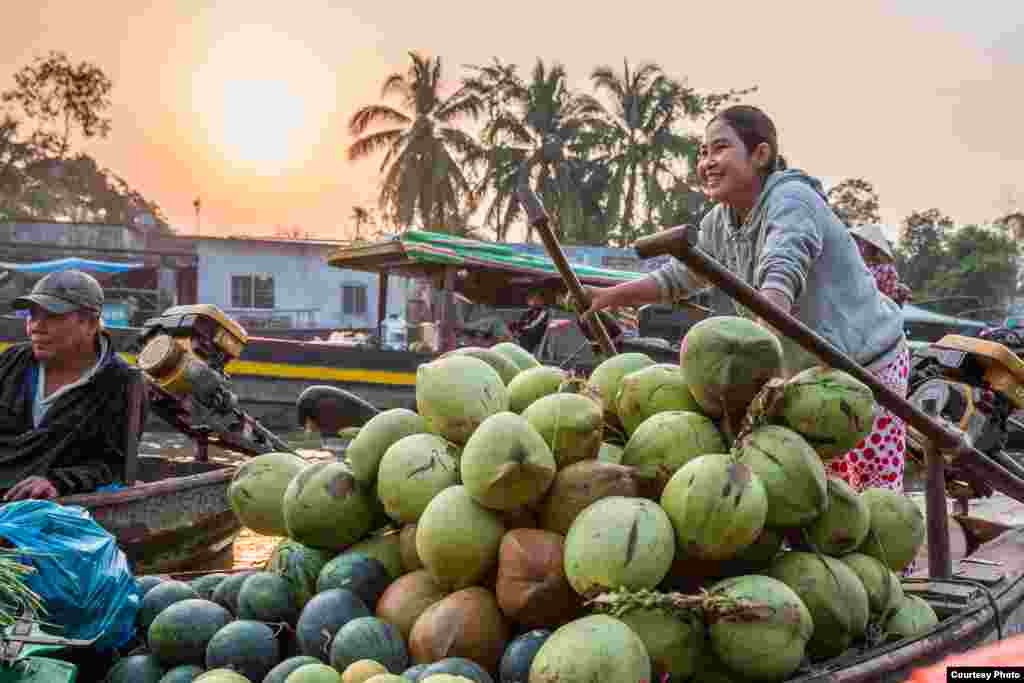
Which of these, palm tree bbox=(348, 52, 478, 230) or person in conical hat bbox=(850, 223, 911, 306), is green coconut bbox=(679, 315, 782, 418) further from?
palm tree bbox=(348, 52, 478, 230)

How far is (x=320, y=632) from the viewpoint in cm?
165

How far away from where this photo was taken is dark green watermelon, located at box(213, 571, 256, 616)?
1921mm

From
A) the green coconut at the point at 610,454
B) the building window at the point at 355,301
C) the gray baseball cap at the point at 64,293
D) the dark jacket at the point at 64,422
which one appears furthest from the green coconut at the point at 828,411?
the building window at the point at 355,301

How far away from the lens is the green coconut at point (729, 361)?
1.72 m

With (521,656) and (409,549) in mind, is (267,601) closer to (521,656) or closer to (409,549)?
(409,549)

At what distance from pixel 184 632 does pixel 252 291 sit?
2360 centimetres

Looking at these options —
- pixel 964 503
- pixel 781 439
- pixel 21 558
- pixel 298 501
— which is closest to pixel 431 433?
pixel 298 501

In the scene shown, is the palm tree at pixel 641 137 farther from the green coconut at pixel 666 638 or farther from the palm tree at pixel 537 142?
the green coconut at pixel 666 638

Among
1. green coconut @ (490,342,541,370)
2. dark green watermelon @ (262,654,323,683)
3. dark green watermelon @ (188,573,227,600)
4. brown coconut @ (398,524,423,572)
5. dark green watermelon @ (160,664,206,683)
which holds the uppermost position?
green coconut @ (490,342,541,370)

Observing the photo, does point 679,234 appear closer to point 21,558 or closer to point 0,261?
point 21,558

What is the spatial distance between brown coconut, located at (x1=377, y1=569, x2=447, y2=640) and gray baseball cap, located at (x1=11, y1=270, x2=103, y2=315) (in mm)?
2461

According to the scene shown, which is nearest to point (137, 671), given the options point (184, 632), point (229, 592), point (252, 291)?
point (184, 632)

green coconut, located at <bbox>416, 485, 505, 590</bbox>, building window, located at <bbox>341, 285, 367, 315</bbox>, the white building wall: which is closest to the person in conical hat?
green coconut, located at <bbox>416, 485, 505, 590</bbox>

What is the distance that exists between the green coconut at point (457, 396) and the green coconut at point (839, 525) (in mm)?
682
